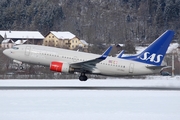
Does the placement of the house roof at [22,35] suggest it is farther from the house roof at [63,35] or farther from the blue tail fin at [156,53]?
the blue tail fin at [156,53]

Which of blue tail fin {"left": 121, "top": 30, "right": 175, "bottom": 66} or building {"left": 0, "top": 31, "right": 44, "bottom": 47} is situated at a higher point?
building {"left": 0, "top": 31, "right": 44, "bottom": 47}

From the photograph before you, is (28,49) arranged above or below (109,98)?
above

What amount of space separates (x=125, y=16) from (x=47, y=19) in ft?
75.2

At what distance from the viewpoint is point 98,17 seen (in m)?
147

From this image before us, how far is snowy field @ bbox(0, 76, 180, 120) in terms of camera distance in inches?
984

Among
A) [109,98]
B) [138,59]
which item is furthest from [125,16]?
[109,98]

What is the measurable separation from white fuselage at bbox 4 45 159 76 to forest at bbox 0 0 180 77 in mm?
79073

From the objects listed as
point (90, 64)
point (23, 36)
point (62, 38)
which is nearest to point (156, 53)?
point (90, 64)

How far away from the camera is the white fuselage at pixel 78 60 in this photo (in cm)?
4400

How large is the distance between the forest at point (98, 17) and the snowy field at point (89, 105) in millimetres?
90083

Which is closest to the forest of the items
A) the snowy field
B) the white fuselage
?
the white fuselage

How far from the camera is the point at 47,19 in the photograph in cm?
13700

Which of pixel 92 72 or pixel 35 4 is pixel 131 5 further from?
pixel 92 72

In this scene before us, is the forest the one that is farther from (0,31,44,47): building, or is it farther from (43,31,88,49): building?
(0,31,44,47): building
